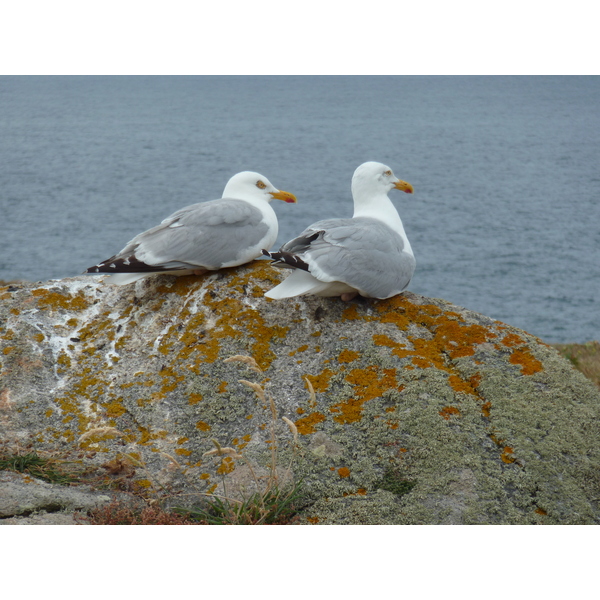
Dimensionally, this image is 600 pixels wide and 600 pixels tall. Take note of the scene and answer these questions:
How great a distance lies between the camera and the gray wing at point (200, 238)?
5438 millimetres

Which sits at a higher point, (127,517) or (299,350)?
(299,350)

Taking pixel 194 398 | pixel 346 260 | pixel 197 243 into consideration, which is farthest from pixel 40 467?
pixel 346 260

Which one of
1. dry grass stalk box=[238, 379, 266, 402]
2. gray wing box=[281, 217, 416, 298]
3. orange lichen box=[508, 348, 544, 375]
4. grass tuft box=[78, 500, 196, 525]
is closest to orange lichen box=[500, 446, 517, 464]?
orange lichen box=[508, 348, 544, 375]

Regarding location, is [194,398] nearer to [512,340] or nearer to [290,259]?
[290,259]

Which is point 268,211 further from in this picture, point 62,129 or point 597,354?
point 62,129

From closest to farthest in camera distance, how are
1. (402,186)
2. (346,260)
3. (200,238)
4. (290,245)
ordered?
(346,260)
(290,245)
(200,238)
(402,186)

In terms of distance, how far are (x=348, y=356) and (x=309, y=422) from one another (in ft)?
2.13

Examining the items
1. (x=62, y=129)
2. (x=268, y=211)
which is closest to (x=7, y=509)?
(x=268, y=211)

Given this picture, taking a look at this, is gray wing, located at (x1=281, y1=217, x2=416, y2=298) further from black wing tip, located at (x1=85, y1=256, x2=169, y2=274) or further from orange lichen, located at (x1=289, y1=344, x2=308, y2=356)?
black wing tip, located at (x1=85, y1=256, x2=169, y2=274)

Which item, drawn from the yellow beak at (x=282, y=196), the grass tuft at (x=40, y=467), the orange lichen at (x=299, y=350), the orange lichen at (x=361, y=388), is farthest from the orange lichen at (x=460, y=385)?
the grass tuft at (x=40, y=467)

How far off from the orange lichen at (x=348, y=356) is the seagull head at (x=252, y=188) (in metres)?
1.81

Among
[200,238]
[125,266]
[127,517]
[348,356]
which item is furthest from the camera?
[200,238]

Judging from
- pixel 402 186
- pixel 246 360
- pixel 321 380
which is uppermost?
pixel 402 186

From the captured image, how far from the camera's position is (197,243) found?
5457 millimetres
